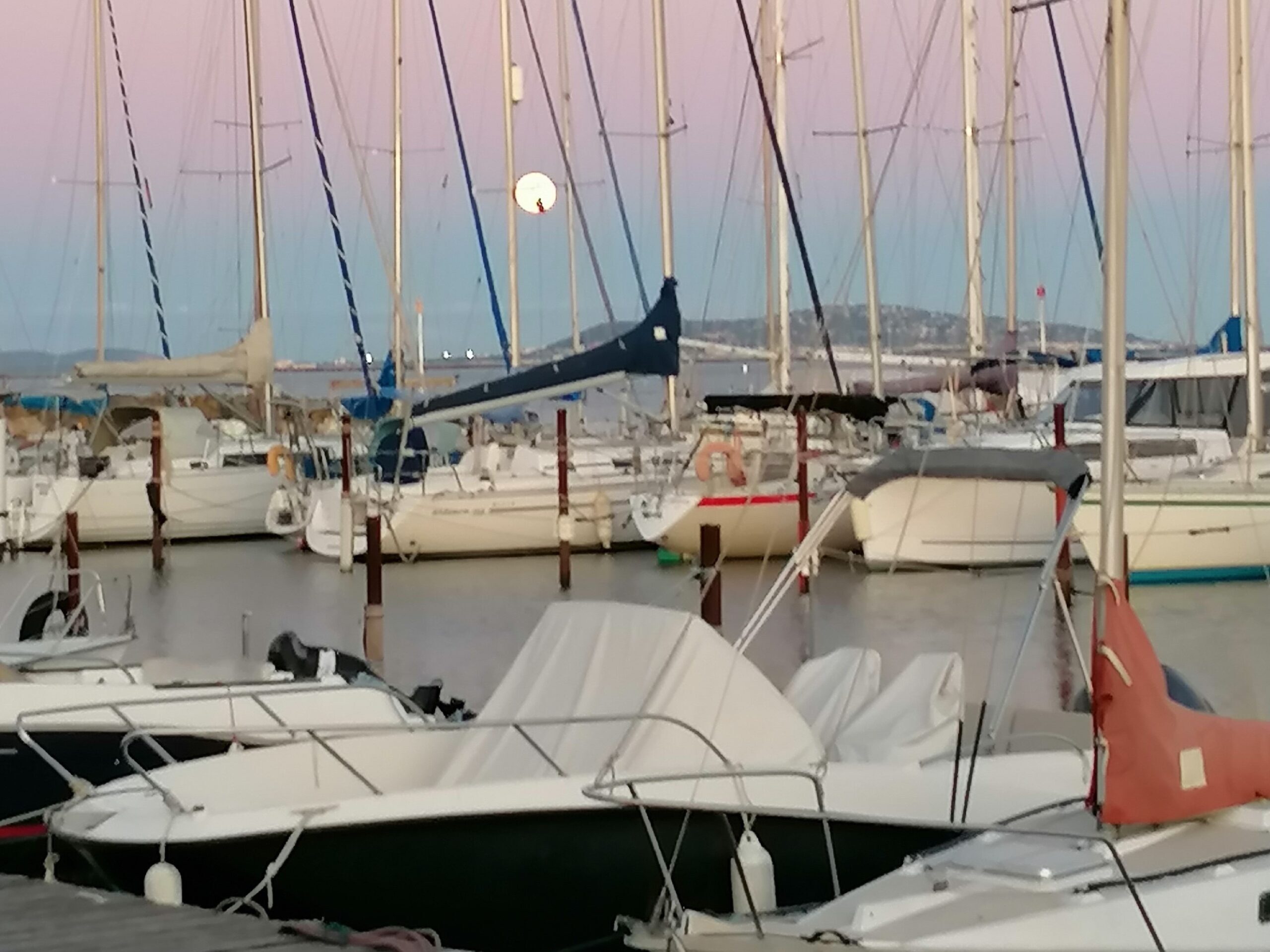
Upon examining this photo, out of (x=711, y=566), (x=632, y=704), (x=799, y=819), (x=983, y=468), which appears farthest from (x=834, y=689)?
(x=711, y=566)

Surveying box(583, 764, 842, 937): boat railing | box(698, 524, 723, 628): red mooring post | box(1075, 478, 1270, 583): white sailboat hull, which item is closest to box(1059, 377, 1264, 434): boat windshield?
box(1075, 478, 1270, 583): white sailboat hull

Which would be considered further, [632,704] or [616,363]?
[616,363]

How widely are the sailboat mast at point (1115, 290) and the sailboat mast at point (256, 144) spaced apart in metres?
23.7

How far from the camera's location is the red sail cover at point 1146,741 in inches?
286

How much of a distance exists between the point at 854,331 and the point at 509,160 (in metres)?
7.21

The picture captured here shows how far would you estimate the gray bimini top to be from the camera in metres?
8.62

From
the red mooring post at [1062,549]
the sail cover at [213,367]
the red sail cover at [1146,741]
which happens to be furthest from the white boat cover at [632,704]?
the sail cover at [213,367]

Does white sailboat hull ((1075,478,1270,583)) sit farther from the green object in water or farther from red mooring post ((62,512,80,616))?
red mooring post ((62,512,80,616))

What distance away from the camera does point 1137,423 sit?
26.5 meters

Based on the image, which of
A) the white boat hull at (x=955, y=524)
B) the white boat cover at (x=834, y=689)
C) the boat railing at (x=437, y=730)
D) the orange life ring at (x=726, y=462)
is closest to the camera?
the boat railing at (x=437, y=730)

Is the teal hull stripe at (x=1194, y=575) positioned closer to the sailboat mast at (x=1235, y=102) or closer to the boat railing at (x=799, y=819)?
the sailboat mast at (x=1235, y=102)

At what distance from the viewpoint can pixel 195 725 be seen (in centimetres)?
1080

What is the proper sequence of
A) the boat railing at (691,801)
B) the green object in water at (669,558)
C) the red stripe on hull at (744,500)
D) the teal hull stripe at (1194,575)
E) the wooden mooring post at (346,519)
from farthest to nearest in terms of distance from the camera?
1. the wooden mooring post at (346,519)
2. the green object in water at (669,558)
3. the red stripe on hull at (744,500)
4. the teal hull stripe at (1194,575)
5. the boat railing at (691,801)

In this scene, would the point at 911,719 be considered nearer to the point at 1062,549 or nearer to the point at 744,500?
the point at 1062,549
